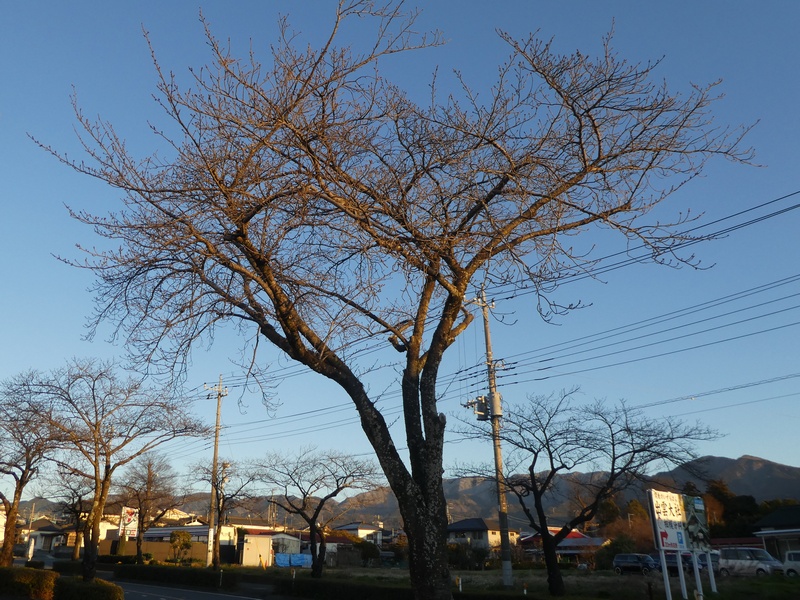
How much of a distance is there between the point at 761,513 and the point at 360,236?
189 feet

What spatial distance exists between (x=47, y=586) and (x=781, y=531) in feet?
137

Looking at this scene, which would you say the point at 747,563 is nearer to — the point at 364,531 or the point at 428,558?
the point at 428,558

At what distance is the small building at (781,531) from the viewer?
42.5m

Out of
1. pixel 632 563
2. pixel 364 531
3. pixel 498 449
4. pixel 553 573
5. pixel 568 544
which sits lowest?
pixel 568 544

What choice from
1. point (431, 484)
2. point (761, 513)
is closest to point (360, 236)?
point (431, 484)

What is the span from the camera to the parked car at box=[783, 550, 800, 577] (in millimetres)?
31214

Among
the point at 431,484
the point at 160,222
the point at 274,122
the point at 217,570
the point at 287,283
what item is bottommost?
the point at 217,570

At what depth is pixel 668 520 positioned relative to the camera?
1652cm

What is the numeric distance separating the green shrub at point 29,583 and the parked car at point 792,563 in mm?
30382

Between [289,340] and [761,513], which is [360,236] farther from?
[761,513]

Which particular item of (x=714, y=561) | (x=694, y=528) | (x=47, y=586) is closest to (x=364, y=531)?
(x=714, y=561)

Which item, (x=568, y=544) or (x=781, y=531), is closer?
(x=781, y=531)

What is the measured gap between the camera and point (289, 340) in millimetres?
8406

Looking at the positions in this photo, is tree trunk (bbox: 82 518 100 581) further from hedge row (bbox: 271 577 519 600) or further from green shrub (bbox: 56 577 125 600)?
hedge row (bbox: 271 577 519 600)
